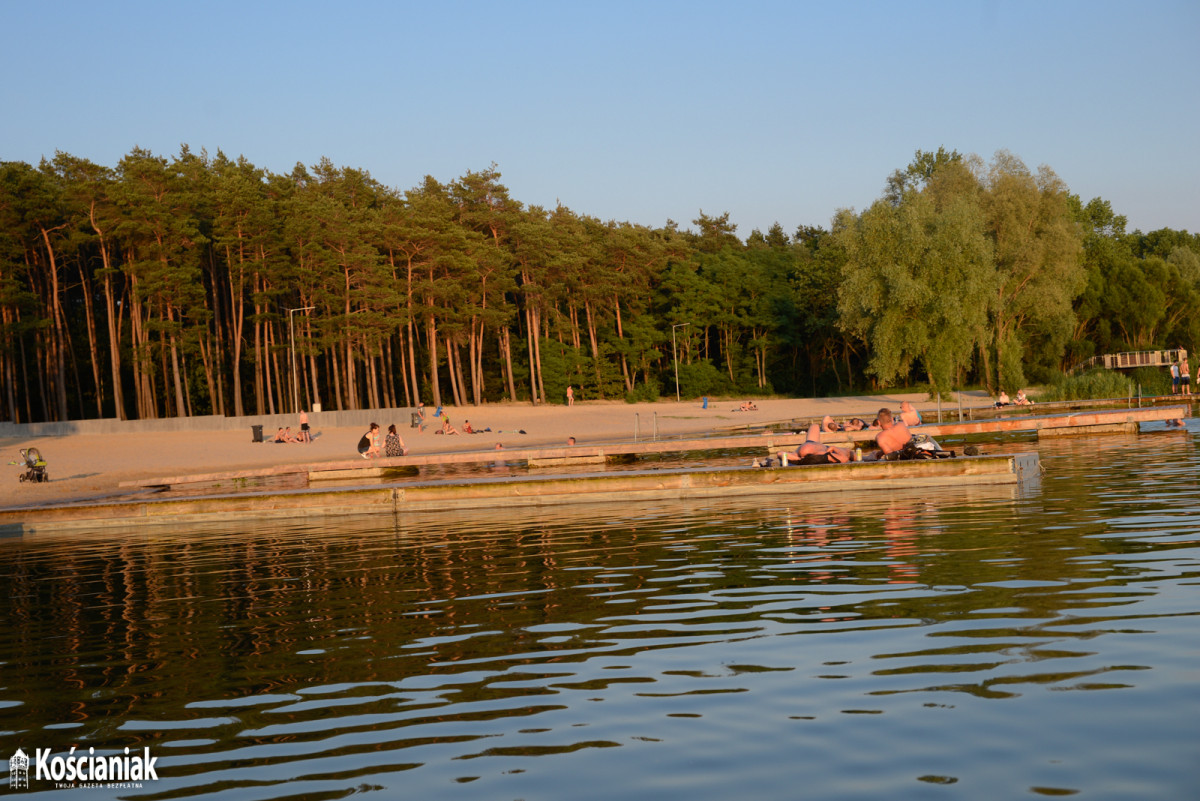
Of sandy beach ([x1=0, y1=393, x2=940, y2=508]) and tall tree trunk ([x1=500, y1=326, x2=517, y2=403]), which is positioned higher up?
tall tree trunk ([x1=500, y1=326, x2=517, y2=403])

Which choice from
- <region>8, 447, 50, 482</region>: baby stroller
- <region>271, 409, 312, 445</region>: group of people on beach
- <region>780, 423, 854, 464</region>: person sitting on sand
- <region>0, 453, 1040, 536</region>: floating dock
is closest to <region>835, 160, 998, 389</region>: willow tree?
<region>271, 409, 312, 445</region>: group of people on beach

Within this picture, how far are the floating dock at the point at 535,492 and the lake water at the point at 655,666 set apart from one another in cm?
331

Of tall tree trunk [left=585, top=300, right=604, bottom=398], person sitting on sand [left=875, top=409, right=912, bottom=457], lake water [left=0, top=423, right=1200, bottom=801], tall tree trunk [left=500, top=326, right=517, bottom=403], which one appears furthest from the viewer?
tall tree trunk [left=585, top=300, right=604, bottom=398]

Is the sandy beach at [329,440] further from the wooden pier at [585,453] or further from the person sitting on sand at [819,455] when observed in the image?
the person sitting on sand at [819,455]

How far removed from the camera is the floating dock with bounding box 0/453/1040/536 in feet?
53.3

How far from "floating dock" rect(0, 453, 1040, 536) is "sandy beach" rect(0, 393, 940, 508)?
741 centimetres

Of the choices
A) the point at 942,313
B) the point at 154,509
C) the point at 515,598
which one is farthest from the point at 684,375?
the point at 515,598

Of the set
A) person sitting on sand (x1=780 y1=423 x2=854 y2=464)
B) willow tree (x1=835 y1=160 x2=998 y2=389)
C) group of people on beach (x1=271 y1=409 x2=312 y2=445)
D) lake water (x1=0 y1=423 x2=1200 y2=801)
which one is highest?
willow tree (x1=835 y1=160 x2=998 y2=389)

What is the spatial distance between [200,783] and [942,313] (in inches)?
2024

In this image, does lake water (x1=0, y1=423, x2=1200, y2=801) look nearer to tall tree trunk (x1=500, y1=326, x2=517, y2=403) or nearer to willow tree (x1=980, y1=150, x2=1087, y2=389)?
willow tree (x1=980, y1=150, x2=1087, y2=389)

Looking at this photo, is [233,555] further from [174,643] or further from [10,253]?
[10,253]

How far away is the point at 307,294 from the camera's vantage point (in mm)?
70812

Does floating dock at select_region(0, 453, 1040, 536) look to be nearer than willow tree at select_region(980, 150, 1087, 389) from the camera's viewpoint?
Yes

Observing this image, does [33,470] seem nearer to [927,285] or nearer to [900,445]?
[900,445]
